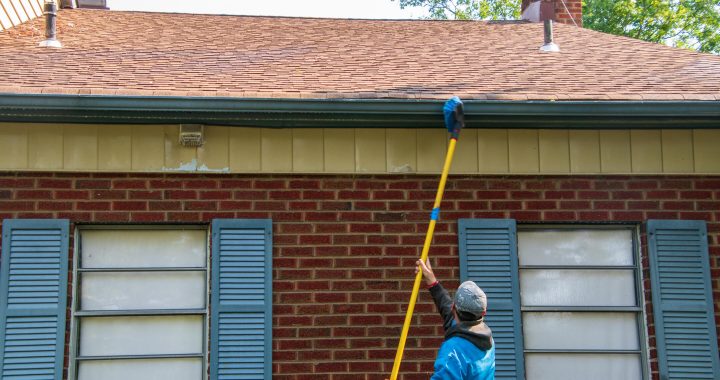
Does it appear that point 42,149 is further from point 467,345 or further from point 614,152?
point 614,152

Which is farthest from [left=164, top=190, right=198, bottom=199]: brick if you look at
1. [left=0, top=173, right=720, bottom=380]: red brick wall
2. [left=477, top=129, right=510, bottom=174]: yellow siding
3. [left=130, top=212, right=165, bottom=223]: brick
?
[left=477, top=129, right=510, bottom=174]: yellow siding

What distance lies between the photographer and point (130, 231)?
6188mm

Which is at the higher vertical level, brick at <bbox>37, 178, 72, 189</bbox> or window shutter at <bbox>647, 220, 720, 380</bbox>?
brick at <bbox>37, 178, 72, 189</bbox>

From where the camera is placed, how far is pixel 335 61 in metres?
7.51

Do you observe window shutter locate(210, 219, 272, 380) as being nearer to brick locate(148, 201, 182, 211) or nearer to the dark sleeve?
brick locate(148, 201, 182, 211)

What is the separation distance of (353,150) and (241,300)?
132cm

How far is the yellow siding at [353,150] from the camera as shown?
6.09m

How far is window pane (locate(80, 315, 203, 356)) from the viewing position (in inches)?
237

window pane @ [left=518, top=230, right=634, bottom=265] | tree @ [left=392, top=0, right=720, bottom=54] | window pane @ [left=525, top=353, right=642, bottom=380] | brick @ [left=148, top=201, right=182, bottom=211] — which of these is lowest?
window pane @ [left=525, top=353, right=642, bottom=380]

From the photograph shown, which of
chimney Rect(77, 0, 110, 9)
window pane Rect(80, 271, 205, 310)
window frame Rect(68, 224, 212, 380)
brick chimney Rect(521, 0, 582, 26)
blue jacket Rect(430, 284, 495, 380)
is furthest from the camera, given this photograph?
chimney Rect(77, 0, 110, 9)

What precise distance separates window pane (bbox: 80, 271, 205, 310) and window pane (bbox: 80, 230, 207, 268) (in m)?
0.08

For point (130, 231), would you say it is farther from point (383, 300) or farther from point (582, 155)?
point (582, 155)

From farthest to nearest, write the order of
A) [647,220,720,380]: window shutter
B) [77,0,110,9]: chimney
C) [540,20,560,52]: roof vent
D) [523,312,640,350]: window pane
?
[77,0,110,9]: chimney
[540,20,560,52]: roof vent
[523,312,640,350]: window pane
[647,220,720,380]: window shutter

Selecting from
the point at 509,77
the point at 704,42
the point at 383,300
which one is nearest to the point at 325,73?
the point at 509,77
